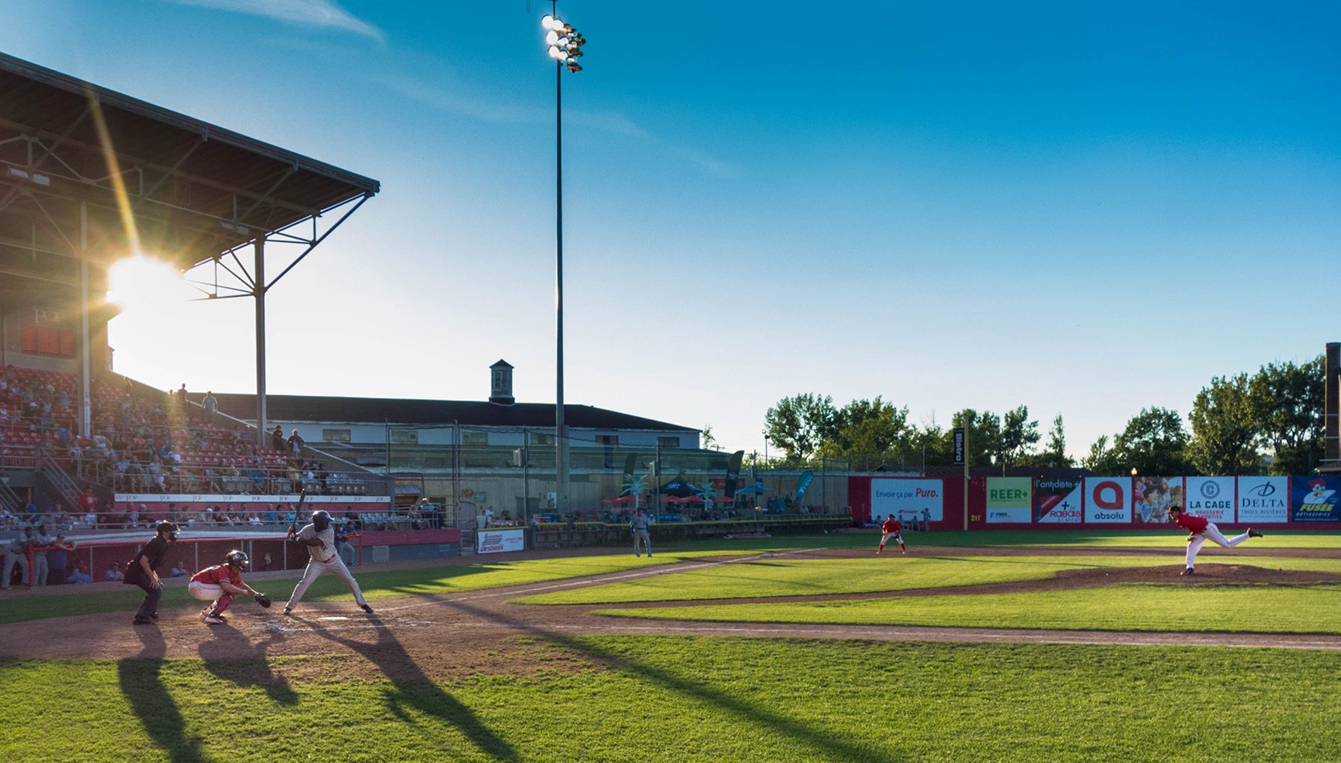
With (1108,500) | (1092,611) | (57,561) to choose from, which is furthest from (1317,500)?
(57,561)

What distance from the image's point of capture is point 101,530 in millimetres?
23000

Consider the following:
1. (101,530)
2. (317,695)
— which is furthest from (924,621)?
(101,530)

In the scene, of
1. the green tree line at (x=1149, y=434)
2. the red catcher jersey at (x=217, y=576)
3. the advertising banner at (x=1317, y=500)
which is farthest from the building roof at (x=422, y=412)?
the red catcher jersey at (x=217, y=576)

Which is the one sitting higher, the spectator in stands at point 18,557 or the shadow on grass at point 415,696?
the shadow on grass at point 415,696

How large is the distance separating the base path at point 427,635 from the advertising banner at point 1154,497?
144 ft

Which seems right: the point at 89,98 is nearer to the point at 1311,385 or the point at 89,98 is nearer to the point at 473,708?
the point at 473,708

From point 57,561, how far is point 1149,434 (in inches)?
3910

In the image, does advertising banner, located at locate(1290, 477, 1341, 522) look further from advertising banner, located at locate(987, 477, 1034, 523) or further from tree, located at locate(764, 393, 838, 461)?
tree, located at locate(764, 393, 838, 461)

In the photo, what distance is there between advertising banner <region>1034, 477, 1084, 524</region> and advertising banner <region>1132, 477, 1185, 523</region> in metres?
2.92

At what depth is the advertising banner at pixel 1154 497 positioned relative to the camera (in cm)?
5066

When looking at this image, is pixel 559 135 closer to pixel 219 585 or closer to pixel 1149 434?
pixel 219 585

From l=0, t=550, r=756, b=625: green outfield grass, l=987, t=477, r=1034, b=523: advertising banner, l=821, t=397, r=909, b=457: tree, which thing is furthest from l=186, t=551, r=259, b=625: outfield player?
l=821, t=397, r=909, b=457: tree

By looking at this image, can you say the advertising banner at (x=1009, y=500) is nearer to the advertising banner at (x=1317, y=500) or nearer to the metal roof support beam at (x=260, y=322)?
the advertising banner at (x=1317, y=500)

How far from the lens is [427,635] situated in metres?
12.4
